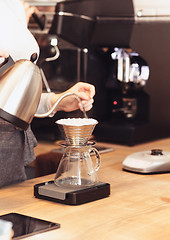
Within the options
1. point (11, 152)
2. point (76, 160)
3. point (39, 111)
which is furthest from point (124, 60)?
point (76, 160)

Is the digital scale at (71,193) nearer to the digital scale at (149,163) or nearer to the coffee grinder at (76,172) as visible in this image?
the coffee grinder at (76,172)

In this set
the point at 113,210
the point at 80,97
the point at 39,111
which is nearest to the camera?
the point at 113,210

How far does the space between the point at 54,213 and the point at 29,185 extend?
29 cm

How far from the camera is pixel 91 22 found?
2299mm

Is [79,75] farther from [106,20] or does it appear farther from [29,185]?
[29,185]

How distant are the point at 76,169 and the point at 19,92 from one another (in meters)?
0.33

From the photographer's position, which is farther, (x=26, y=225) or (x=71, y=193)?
(x=71, y=193)

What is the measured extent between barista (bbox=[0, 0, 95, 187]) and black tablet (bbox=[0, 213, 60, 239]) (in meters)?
0.38

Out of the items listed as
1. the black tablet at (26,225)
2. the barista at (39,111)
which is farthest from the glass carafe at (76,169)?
the barista at (39,111)

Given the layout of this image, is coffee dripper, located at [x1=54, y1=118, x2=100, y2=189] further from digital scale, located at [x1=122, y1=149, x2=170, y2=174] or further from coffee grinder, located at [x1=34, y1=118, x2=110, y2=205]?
digital scale, located at [x1=122, y1=149, x2=170, y2=174]

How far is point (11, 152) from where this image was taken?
1636 millimetres

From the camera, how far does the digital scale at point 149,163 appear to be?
1.65 m

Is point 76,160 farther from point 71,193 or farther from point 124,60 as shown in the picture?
point 124,60

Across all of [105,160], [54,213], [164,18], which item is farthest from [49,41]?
[54,213]
